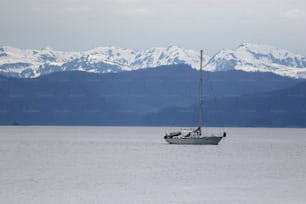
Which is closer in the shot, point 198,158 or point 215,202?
point 215,202

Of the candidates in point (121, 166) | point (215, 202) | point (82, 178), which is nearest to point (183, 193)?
point (215, 202)

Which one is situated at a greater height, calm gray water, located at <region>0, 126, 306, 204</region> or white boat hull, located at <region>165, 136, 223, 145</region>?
white boat hull, located at <region>165, 136, 223, 145</region>

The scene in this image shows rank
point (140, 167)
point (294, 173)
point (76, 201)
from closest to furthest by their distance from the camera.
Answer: point (76, 201) → point (294, 173) → point (140, 167)

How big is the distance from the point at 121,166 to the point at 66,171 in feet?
36.1

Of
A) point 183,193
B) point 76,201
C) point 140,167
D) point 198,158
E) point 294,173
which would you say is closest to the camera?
point 76,201

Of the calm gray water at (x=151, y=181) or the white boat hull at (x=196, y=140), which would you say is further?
the white boat hull at (x=196, y=140)

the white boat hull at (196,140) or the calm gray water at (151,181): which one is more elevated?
the white boat hull at (196,140)

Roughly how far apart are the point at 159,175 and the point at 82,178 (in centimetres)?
847

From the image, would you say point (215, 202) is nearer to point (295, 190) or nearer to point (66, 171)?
point (295, 190)

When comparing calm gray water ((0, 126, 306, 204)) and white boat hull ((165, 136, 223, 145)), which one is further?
white boat hull ((165, 136, 223, 145))

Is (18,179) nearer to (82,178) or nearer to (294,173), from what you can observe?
(82,178)

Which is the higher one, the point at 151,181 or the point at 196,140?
the point at 196,140

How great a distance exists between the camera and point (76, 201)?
54.5 m

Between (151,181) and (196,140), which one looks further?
(196,140)
